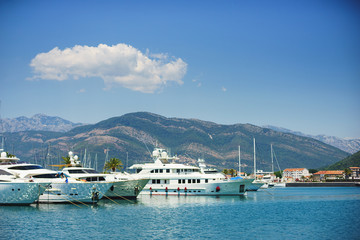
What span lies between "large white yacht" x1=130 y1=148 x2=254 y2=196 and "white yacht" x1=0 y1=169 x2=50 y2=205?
26197 millimetres

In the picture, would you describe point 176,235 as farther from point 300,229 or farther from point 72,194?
point 72,194

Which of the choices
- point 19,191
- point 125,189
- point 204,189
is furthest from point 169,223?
point 204,189

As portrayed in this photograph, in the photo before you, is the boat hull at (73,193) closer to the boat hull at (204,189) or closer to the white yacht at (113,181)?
the white yacht at (113,181)

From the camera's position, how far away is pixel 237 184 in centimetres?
7106

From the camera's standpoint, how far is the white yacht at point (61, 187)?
50.9 metres

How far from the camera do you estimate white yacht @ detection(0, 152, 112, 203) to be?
2004 inches

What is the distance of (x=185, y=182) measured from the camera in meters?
71.5

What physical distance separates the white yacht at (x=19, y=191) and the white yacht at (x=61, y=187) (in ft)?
7.63

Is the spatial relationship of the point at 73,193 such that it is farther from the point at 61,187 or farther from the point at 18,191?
the point at 18,191

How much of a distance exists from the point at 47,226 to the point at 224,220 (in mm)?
16972

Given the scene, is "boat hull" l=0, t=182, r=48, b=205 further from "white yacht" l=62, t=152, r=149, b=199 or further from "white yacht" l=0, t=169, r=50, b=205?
"white yacht" l=62, t=152, r=149, b=199

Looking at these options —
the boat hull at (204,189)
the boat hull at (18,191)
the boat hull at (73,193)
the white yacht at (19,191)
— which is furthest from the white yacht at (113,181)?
the boat hull at (204,189)

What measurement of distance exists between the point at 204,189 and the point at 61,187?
27.7 meters

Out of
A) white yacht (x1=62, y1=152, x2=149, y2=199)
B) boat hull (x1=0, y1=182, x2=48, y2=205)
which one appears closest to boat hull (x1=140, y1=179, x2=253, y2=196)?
white yacht (x1=62, y1=152, x2=149, y2=199)
